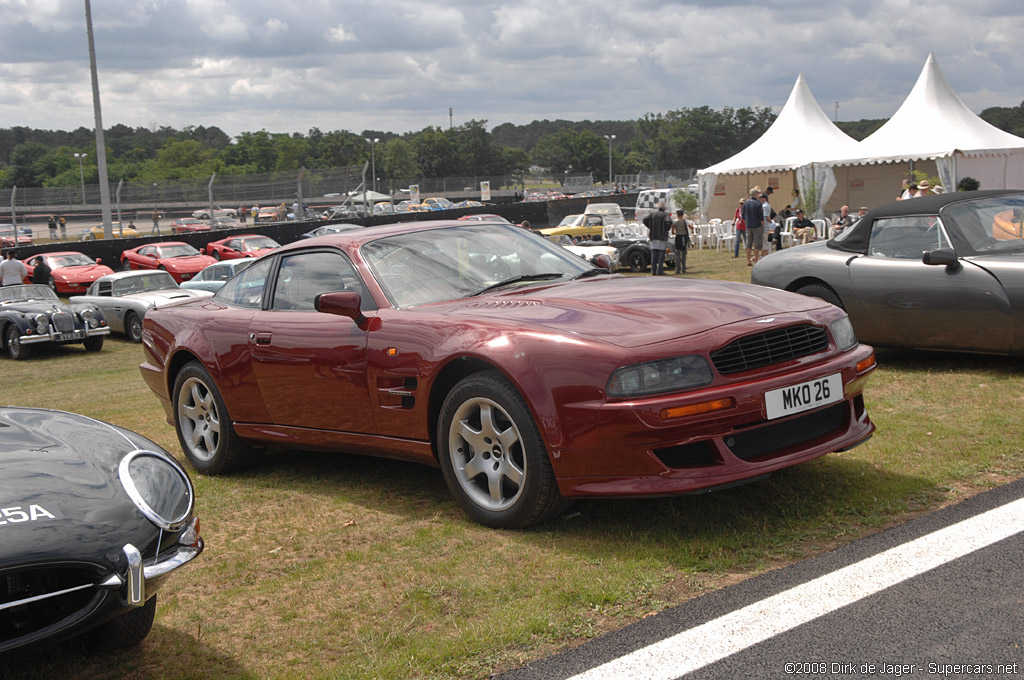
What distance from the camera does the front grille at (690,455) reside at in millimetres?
3814

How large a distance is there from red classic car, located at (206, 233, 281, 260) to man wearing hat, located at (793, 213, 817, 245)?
15019 mm

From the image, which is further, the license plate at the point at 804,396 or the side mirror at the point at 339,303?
the side mirror at the point at 339,303

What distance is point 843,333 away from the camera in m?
4.49

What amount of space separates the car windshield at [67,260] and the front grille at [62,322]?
10.1 meters

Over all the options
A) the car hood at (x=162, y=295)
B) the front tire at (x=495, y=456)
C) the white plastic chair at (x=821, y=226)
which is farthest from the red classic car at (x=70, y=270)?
the front tire at (x=495, y=456)

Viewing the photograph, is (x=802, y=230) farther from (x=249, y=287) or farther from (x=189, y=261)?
(x=249, y=287)

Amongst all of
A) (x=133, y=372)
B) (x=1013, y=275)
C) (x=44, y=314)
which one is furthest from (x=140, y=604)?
(x=44, y=314)

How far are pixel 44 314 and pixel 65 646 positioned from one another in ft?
50.6

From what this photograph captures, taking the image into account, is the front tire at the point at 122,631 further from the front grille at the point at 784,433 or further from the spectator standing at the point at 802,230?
the spectator standing at the point at 802,230

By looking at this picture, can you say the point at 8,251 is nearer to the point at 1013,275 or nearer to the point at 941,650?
the point at 1013,275

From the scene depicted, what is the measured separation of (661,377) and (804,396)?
706 mm

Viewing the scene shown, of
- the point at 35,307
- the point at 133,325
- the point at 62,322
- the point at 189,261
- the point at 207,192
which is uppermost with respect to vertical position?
the point at 207,192

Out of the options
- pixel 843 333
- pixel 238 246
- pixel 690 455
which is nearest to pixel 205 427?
pixel 690 455

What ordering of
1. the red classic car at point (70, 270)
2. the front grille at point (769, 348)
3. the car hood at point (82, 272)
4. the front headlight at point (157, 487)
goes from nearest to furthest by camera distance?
1. the front headlight at point (157, 487)
2. the front grille at point (769, 348)
3. the red classic car at point (70, 270)
4. the car hood at point (82, 272)
